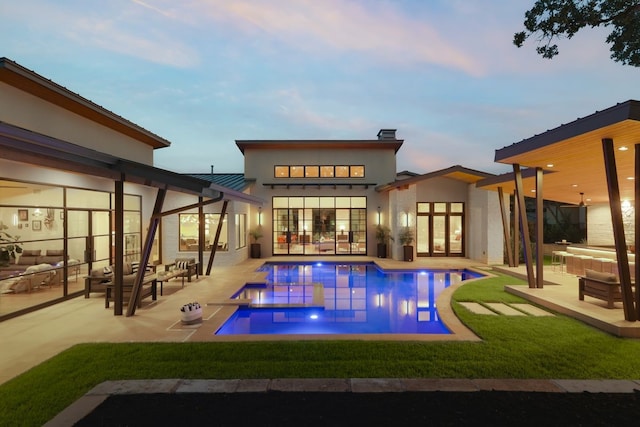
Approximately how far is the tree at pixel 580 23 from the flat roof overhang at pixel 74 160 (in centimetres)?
1029

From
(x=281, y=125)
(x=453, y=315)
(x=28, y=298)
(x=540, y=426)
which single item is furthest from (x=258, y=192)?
(x=281, y=125)

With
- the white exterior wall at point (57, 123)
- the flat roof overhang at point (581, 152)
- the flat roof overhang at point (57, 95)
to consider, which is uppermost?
the flat roof overhang at point (57, 95)

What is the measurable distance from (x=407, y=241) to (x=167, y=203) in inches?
452

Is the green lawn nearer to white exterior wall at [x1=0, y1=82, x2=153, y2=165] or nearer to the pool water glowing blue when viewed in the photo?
the pool water glowing blue

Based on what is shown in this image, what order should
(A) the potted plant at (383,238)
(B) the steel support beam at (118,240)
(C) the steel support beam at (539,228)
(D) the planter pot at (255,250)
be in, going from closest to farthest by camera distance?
(B) the steel support beam at (118,240)
(C) the steel support beam at (539,228)
(A) the potted plant at (383,238)
(D) the planter pot at (255,250)

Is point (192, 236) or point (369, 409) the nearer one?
point (369, 409)

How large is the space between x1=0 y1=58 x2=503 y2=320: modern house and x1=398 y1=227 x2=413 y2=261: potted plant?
0.52 ft

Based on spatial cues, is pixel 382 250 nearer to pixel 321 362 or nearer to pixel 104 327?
pixel 321 362

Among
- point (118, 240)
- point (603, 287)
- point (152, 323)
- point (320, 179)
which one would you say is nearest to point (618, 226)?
point (603, 287)

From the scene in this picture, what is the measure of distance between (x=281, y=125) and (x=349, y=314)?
102m

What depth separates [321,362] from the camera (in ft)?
16.0

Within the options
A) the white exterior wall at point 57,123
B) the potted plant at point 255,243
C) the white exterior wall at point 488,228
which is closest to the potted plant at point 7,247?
the white exterior wall at point 57,123

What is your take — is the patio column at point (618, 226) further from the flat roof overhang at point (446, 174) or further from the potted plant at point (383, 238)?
the potted plant at point (383, 238)

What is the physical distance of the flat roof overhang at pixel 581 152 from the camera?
18.6ft
